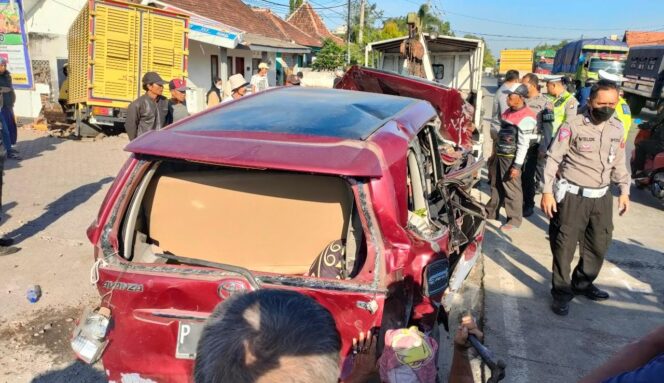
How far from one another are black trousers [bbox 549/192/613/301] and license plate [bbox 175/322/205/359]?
312 centimetres

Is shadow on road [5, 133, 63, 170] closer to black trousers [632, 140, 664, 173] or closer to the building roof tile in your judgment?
black trousers [632, 140, 664, 173]

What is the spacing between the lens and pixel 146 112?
579 cm

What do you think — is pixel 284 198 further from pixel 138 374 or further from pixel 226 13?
pixel 226 13

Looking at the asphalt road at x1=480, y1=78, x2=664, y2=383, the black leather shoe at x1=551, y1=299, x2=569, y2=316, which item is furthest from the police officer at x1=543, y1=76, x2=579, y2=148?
the black leather shoe at x1=551, y1=299, x2=569, y2=316

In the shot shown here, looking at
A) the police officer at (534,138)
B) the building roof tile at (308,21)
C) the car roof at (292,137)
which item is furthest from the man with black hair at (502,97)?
the building roof tile at (308,21)

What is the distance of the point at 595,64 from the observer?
911 inches

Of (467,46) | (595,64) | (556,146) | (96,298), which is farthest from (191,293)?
(595,64)

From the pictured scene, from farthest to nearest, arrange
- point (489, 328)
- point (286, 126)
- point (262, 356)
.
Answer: point (489, 328) < point (286, 126) < point (262, 356)

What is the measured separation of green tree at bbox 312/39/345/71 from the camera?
27984 mm

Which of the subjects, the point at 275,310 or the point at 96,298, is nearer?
the point at 275,310

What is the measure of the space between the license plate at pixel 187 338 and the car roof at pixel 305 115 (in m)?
0.89

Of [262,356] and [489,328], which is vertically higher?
Result: [262,356]

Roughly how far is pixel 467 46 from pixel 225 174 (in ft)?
36.4

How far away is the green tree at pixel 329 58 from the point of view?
28.0 metres
